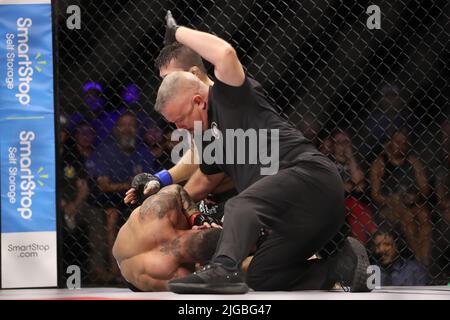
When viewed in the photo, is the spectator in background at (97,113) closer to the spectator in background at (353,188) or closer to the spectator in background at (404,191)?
the spectator in background at (353,188)

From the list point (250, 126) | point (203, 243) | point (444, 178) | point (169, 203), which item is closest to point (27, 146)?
point (169, 203)

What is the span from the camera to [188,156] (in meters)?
2.89

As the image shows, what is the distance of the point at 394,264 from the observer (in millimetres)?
2977

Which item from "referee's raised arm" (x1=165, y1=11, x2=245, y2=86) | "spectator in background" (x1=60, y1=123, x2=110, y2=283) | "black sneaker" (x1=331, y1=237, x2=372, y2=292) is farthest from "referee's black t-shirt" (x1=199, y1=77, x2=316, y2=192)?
"spectator in background" (x1=60, y1=123, x2=110, y2=283)

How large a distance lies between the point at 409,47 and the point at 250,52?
2.20 feet

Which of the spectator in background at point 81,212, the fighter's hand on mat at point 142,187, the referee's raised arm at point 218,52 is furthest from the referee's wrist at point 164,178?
the referee's raised arm at point 218,52

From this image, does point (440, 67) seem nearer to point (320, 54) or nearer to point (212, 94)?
point (320, 54)

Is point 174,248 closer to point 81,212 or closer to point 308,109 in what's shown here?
point 81,212

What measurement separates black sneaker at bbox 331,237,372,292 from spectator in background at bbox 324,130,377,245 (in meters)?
0.57

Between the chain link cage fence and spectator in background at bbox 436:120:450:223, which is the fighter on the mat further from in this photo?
spectator in background at bbox 436:120:450:223

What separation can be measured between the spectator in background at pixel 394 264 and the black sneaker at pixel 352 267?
1.82ft

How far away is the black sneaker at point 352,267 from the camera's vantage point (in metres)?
2.34

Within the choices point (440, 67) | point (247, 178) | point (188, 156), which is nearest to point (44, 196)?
point (188, 156)

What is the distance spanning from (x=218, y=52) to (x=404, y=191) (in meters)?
1.19
